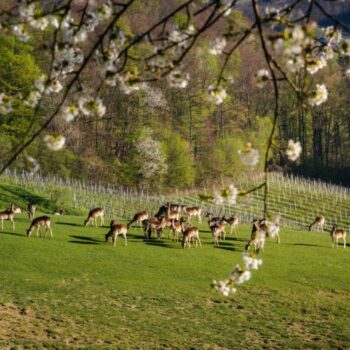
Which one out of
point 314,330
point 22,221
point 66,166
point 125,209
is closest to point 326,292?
point 314,330

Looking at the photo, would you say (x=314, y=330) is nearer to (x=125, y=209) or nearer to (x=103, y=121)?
(x=125, y=209)

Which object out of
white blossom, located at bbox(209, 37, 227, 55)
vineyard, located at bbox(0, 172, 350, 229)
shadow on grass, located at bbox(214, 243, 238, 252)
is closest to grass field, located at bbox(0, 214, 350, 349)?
shadow on grass, located at bbox(214, 243, 238, 252)

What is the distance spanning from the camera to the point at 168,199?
55062 millimetres

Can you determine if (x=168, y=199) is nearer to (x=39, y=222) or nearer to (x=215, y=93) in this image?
(x=39, y=222)

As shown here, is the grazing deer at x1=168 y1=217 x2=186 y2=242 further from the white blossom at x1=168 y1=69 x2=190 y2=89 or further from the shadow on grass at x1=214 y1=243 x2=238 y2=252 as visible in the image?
the white blossom at x1=168 y1=69 x2=190 y2=89

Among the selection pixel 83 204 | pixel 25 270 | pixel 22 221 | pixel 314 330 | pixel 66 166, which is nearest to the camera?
pixel 314 330

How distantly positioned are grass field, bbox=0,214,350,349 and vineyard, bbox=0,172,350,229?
22.1ft

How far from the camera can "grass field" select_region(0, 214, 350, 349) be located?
15547 millimetres

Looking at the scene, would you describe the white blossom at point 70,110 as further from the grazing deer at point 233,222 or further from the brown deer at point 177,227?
the grazing deer at point 233,222

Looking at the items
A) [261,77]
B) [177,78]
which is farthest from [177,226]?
[261,77]

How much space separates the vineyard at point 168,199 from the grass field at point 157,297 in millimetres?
6728

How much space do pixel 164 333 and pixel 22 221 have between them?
1654 centimetres

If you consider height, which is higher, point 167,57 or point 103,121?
point 103,121

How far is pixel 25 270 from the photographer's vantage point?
20938 millimetres
